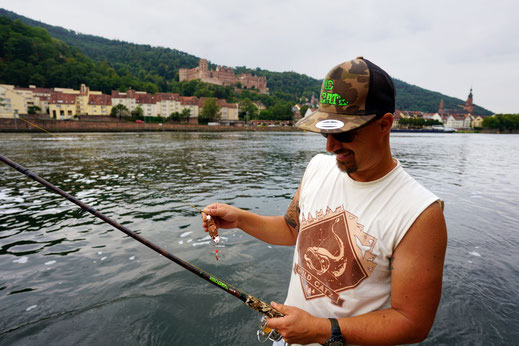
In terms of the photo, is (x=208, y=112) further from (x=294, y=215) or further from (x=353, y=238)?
(x=353, y=238)

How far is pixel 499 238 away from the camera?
6773 mm

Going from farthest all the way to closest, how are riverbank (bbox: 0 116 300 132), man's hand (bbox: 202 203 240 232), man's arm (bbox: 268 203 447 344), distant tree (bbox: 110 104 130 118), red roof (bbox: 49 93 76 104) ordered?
1. red roof (bbox: 49 93 76 104)
2. distant tree (bbox: 110 104 130 118)
3. riverbank (bbox: 0 116 300 132)
4. man's hand (bbox: 202 203 240 232)
5. man's arm (bbox: 268 203 447 344)

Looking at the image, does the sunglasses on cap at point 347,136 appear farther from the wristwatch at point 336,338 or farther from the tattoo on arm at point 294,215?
the wristwatch at point 336,338

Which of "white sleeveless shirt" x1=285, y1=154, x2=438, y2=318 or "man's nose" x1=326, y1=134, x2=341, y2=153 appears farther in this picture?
"man's nose" x1=326, y1=134, x2=341, y2=153

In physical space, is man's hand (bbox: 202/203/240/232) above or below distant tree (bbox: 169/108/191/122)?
below

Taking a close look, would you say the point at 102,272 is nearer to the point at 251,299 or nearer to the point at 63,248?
the point at 63,248

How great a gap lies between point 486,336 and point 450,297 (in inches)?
32.2

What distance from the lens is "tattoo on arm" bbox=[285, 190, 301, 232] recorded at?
229cm

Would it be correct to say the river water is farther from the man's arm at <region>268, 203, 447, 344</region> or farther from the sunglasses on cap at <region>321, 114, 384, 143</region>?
the sunglasses on cap at <region>321, 114, 384, 143</region>

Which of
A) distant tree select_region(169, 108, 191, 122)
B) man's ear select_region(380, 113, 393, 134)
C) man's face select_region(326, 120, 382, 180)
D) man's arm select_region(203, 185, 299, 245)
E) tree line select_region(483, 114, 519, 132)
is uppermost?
tree line select_region(483, 114, 519, 132)

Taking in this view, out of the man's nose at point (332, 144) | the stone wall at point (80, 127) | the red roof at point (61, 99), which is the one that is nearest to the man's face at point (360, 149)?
the man's nose at point (332, 144)

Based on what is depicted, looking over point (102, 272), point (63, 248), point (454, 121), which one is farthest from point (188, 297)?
point (454, 121)

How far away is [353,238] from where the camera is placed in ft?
5.19

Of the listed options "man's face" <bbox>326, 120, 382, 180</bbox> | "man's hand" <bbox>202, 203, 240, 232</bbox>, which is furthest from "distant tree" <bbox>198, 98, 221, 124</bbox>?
"man's face" <bbox>326, 120, 382, 180</bbox>
